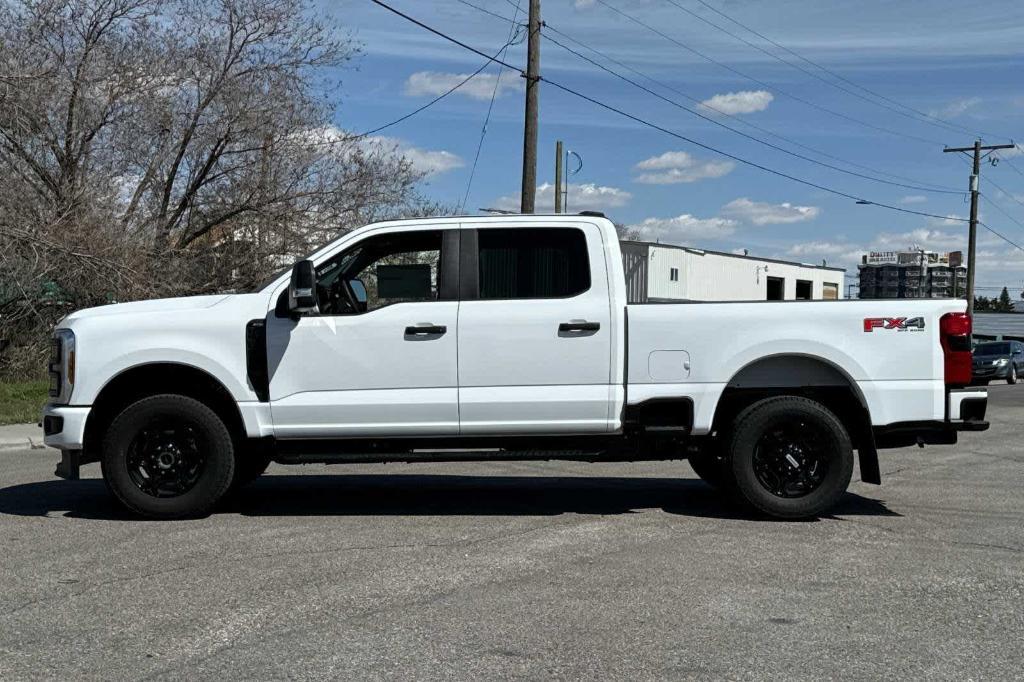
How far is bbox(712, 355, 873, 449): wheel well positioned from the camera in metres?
7.56

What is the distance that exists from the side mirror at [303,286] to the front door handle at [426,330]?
0.68 meters

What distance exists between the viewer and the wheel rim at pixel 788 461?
7469 mm

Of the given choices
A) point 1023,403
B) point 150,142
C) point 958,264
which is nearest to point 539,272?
point 150,142

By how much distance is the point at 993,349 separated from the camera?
1574 inches

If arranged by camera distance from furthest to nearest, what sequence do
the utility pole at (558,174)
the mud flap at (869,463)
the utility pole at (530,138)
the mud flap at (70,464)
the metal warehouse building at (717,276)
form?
the metal warehouse building at (717,276), the utility pole at (558,174), the utility pole at (530,138), the mud flap at (869,463), the mud flap at (70,464)

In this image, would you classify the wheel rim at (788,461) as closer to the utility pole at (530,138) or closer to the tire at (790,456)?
the tire at (790,456)

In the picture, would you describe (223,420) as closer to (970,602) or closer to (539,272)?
(539,272)

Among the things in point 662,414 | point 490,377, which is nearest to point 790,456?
point 662,414

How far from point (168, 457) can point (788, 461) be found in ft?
14.3

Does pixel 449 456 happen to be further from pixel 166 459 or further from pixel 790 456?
pixel 790 456

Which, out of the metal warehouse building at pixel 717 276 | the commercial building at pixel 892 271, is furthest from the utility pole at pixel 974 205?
the commercial building at pixel 892 271

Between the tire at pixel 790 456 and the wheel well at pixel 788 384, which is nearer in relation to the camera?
the tire at pixel 790 456

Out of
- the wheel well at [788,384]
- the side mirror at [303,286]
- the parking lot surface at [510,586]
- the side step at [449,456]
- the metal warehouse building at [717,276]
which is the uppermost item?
the metal warehouse building at [717,276]

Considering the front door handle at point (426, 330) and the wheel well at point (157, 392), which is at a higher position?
the front door handle at point (426, 330)
